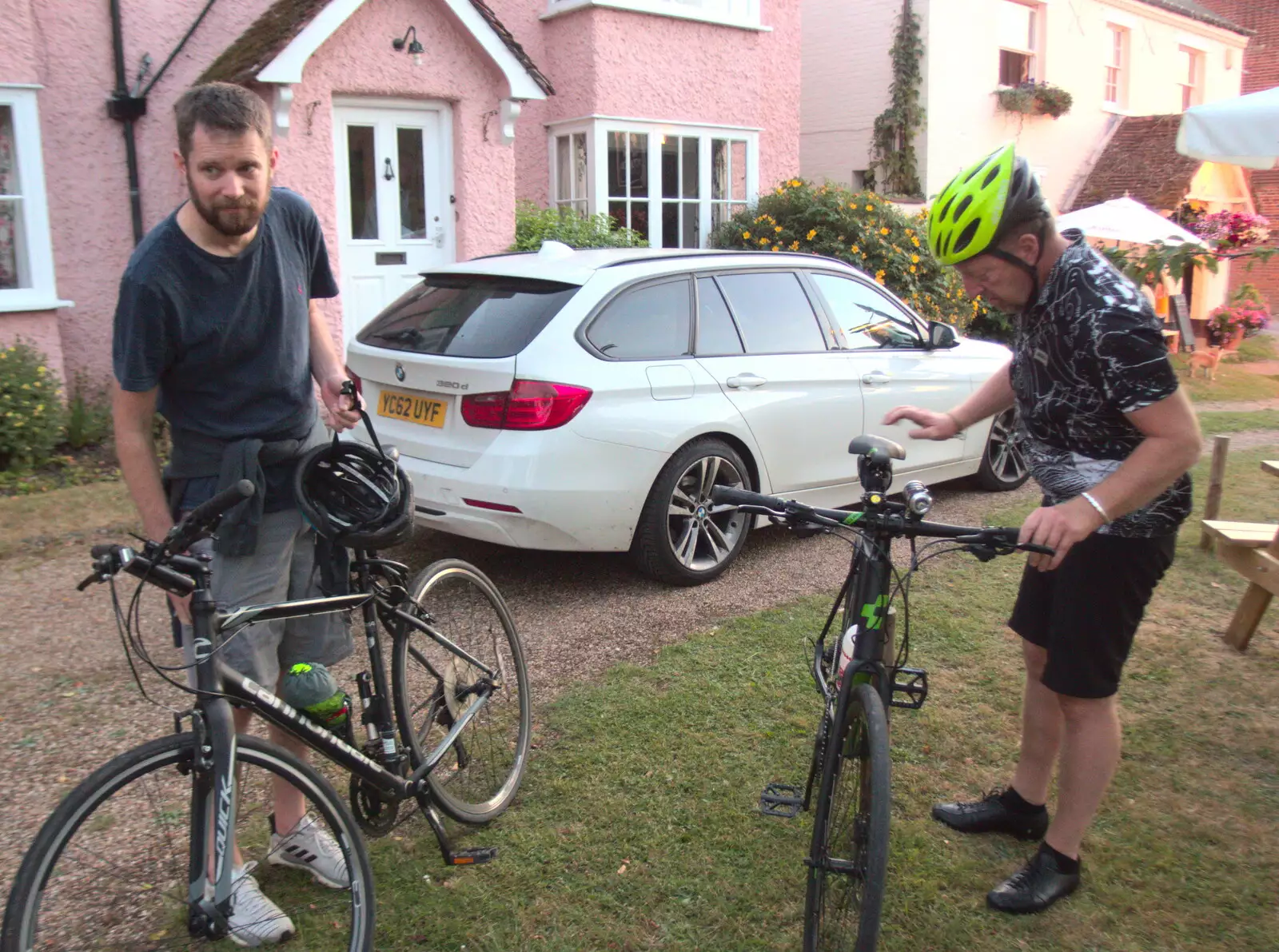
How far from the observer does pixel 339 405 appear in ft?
9.55

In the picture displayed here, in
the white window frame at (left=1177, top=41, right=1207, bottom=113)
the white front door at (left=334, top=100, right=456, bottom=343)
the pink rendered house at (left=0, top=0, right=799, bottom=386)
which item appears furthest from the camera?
the white window frame at (left=1177, top=41, right=1207, bottom=113)

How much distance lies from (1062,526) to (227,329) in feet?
6.68

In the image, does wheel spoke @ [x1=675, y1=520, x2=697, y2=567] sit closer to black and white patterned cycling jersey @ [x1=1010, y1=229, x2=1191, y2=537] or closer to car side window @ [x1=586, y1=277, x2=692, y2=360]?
car side window @ [x1=586, y1=277, x2=692, y2=360]

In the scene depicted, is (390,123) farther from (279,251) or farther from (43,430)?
(279,251)

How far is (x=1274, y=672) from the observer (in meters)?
Result: 4.65

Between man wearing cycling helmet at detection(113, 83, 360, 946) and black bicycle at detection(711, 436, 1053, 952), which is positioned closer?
black bicycle at detection(711, 436, 1053, 952)

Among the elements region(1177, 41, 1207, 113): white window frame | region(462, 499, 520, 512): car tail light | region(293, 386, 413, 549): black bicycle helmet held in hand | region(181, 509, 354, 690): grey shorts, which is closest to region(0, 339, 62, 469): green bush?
region(462, 499, 520, 512): car tail light

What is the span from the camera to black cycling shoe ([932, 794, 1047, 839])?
11.0ft

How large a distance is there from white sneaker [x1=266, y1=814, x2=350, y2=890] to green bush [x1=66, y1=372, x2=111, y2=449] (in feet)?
20.3

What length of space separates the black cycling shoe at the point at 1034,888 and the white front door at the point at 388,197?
806 centimetres

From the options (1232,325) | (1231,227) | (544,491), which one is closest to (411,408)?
(544,491)

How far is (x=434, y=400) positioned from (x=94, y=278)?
5387mm

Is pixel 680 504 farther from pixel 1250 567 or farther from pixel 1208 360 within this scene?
pixel 1208 360

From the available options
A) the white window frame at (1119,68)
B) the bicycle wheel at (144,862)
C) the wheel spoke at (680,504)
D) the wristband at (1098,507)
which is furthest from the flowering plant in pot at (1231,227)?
the bicycle wheel at (144,862)
